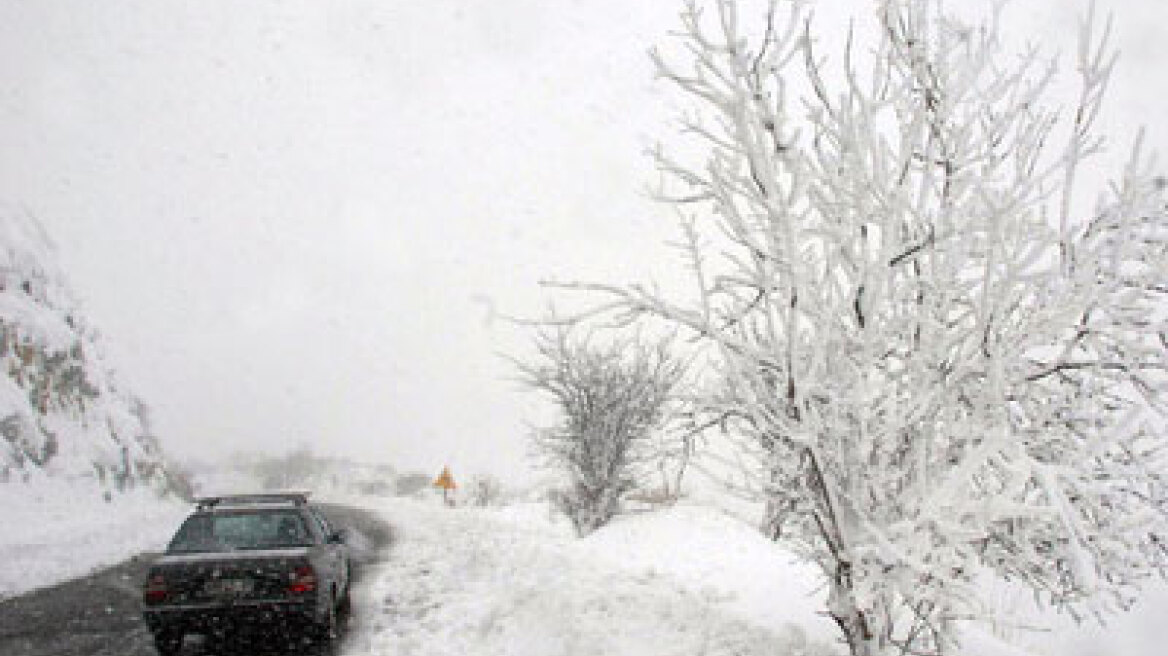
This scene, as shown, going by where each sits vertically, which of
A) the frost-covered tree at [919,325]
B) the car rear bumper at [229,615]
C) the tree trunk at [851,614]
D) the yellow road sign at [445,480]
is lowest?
the yellow road sign at [445,480]

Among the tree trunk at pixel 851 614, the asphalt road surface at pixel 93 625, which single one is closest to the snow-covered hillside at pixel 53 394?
the asphalt road surface at pixel 93 625

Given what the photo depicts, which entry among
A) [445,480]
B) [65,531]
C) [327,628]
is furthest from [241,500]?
[445,480]

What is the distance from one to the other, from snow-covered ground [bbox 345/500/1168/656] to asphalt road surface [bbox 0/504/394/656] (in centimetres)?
112

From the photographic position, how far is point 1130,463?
186 inches

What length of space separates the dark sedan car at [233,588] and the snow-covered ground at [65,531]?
526 cm

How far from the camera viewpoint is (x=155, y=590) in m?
6.70

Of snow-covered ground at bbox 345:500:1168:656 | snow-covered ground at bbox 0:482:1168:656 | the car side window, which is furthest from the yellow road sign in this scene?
the car side window

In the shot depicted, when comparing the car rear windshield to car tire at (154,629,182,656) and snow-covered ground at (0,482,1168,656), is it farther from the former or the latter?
snow-covered ground at (0,482,1168,656)

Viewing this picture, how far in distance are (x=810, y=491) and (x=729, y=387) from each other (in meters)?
0.76

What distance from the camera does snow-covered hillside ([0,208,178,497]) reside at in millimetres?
18688

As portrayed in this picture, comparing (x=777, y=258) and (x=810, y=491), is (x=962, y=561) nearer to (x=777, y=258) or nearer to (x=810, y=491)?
(x=810, y=491)

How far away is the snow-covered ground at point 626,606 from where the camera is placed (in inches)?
277

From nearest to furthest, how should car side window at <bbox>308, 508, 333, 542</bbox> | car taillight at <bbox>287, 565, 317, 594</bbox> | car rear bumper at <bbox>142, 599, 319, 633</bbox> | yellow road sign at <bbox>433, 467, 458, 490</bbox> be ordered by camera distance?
car rear bumper at <bbox>142, 599, 319, 633</bbox> → car taillight at <bbox>287, 565, 317, 594</bbox> → car side window at <bbox>308, 508, 333, 542</bbox> → yellow road sign at <bbox>433, 467, 458, 490</bbox>

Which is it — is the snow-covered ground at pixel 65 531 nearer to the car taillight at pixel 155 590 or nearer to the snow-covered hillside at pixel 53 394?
the snow-covered hillside at pixel 53 394
